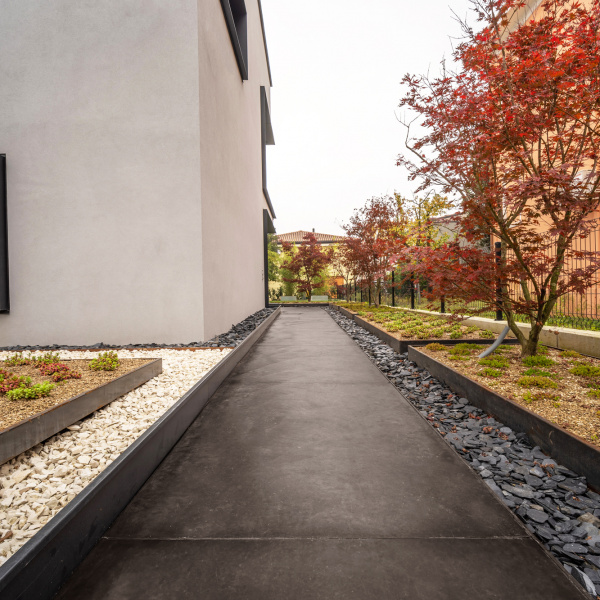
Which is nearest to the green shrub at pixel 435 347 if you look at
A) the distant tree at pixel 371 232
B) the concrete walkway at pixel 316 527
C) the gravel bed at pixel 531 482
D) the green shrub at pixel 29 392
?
the gravel bed at pixel 531 482

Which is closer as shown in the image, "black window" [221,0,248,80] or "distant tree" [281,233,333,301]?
"black window" [221,0,248,80]

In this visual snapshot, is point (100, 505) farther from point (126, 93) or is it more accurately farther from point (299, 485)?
point (126, 93)

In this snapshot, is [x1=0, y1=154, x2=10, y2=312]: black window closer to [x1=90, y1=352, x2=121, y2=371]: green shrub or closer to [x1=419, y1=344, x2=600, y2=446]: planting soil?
[x1=90, y1=352, x2=121, y2=371]: green shrub

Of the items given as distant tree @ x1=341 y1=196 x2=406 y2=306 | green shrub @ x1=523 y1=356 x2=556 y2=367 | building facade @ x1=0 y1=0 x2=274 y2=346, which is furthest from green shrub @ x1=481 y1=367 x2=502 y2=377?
distant tree @ x1=341 y1=196 x2=406 y2=306

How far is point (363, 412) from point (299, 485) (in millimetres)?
1137

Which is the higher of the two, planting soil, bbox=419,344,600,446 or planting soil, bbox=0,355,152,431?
planting soil, bbox=0,355,152,431

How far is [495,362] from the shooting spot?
11.5 ft

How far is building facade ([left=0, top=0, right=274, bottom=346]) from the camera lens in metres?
5.13

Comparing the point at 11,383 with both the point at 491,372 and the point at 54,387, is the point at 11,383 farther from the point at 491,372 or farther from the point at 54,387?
the point at 491,372

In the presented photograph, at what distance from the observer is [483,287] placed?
12.3ft

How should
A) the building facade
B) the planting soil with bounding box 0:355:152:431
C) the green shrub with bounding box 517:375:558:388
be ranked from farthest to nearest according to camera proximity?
the building facade → the green shrub with bounding box 517:375:558:388 → the planting soil with bounding box 0:355:152:431

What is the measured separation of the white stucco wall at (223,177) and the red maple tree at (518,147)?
3129 millimetres

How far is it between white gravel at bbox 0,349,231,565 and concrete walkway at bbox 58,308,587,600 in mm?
294

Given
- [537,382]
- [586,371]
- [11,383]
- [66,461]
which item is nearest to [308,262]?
[586,371]
